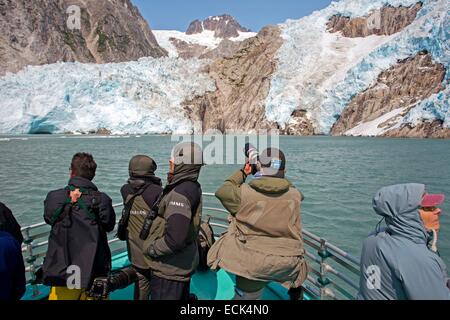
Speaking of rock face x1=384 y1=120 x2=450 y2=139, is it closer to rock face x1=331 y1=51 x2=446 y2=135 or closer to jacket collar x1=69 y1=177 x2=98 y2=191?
rock face x1=331 y1=51 x2=446 y2=135

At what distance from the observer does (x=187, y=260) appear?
229 centimetres

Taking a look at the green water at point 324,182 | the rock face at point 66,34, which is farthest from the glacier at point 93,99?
the rock face at point 66,34

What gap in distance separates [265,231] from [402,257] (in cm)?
89

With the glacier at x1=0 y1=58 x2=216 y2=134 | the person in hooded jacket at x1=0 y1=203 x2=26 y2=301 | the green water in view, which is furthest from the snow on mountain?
the person in hooded jacket at x1=0 y1=203 x2=26 y2=301

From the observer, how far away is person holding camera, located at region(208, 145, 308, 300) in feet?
7.41

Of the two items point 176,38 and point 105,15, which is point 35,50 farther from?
point 176,38

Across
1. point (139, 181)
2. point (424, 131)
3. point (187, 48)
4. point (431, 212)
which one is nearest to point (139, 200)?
point (139, 181)

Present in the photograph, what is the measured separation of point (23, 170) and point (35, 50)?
269ft

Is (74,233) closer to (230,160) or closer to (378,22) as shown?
(230,160)

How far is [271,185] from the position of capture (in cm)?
224

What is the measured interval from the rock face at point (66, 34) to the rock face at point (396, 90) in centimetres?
7226

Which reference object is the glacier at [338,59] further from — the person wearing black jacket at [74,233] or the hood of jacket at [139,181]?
the person wearing black jacket at [74,233]

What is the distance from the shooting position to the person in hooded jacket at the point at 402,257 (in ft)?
5.06
